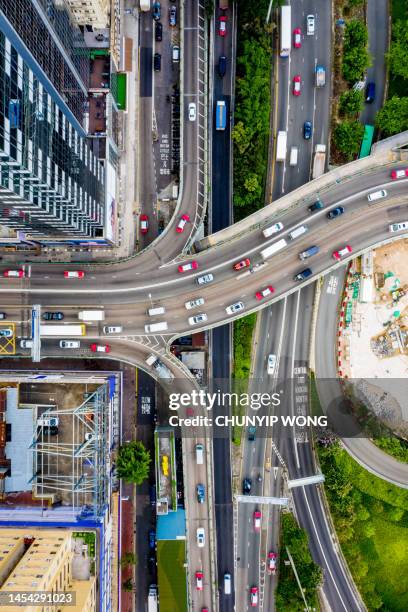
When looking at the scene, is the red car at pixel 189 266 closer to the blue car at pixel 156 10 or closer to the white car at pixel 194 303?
the white car at pixel 194 303

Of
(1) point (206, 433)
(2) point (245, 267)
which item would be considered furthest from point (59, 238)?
(1) point (206, 433)

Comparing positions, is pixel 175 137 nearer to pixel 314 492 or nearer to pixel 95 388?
pixel 95 388

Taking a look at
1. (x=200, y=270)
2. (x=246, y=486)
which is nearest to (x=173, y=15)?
(x=200, y=270)

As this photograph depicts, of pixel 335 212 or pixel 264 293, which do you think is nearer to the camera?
pixel 264 293

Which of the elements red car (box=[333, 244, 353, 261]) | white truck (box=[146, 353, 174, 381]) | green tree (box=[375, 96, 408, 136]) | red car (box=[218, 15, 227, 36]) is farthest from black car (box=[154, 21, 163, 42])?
white truck (box=[146, 353, 174, 381])

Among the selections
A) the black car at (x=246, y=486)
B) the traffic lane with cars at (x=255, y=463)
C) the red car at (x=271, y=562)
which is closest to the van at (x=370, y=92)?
the traffic lane with cars at (x=255, y=463)

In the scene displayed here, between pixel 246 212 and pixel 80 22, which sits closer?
pixel 80 22

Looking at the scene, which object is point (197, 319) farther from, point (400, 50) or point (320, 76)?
point (400, 50)
